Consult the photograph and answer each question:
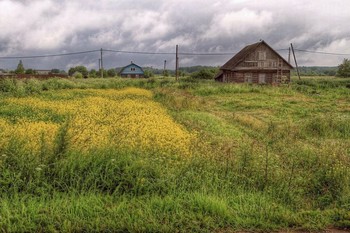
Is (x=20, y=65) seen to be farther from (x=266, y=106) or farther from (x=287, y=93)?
(x=266, y=106)

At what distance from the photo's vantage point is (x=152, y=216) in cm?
417

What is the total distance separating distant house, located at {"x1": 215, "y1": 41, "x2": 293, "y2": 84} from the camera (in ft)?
138

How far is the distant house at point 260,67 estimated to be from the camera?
4200 cm

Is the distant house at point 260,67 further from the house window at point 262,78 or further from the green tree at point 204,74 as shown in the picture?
the green tree at point 204,74

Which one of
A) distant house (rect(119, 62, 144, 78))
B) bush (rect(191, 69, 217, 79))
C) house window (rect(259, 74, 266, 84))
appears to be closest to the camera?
house window (rect(259, 74, 266, 84))

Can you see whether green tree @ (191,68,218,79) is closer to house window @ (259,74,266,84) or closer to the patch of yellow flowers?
house window @ (259,74,266,84)

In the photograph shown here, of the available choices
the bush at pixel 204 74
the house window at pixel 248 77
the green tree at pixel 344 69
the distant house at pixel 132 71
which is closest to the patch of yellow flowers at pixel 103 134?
the house window at pixel 248 77

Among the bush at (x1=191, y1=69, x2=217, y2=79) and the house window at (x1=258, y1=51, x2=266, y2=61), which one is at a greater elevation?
the house window at (x1=258, y1=51, x2=266, y2=61)

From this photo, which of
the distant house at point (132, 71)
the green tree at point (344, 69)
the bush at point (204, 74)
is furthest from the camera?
the distant house at point (132, 71)

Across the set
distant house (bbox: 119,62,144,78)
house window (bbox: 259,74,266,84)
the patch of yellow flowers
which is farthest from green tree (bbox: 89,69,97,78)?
the patch of yellow flowers

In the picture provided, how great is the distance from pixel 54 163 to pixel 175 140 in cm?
306

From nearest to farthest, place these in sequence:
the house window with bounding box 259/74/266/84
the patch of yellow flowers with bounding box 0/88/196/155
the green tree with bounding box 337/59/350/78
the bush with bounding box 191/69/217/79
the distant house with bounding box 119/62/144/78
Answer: the patch of yellow flowers with bounding box 0/88/196/155 → the house window with bounding box 259/74/266/84 → the green tree with bounding box 337/59/350/78 → the bush with bounding box 191/69/217/79 → the distant house with bounding box 119/62/144/78

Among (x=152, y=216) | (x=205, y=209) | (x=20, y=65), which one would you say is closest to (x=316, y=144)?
(x=205, y=209)

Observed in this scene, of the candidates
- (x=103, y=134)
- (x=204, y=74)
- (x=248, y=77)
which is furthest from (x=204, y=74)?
(x=103, y=134)
